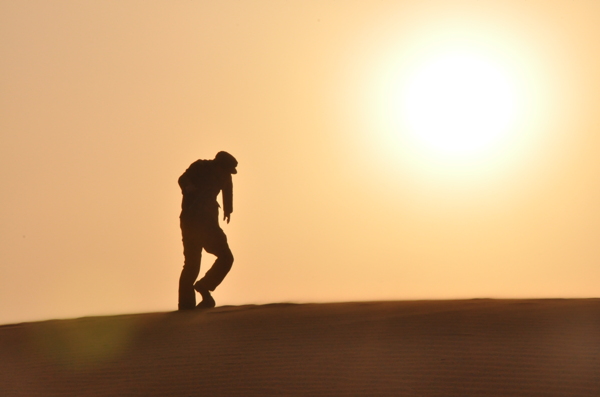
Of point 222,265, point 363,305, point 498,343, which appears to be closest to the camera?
point 498,343

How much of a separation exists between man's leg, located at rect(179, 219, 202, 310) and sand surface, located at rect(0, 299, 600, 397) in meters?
1.34

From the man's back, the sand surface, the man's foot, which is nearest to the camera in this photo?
the sand surface

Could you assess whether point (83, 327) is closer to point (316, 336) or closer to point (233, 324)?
point (233, 324)

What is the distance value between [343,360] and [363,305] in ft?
11.1

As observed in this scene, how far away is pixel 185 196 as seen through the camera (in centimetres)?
1014

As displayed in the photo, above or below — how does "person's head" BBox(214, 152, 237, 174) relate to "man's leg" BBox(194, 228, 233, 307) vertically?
above

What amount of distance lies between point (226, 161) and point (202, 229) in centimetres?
83

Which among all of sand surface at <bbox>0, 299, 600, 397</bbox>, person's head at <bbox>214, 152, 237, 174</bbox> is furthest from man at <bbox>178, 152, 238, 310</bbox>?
sand surface at <bbox>0, 299, 600, 397</bbox>

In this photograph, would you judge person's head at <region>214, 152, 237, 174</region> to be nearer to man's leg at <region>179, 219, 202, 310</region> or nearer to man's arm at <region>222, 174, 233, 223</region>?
man's arm at <region>222, 174, 233, 223</region>

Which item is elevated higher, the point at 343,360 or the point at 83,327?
the point at 83,327

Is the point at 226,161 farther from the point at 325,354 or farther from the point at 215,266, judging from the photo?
the point at 325,354

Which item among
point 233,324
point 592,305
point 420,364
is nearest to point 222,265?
point 233,324

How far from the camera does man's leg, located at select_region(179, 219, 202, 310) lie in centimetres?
998

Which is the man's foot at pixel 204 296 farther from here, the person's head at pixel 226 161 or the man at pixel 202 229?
the person's head at pixel 226 161
